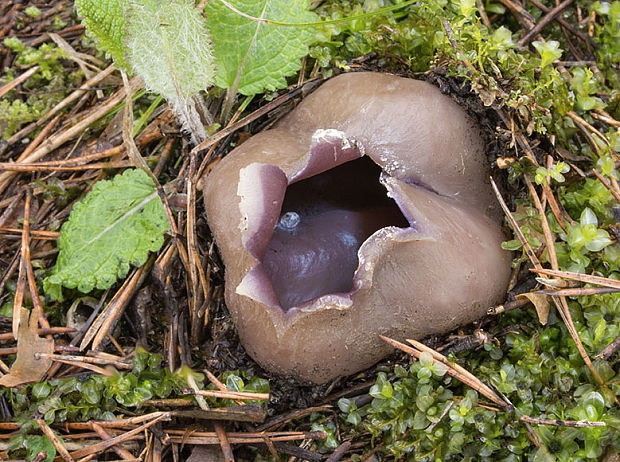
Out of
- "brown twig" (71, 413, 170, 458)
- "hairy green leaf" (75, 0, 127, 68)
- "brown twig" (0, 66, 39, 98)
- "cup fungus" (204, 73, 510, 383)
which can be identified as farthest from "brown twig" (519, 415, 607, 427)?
"brown twig" (0, 66, 39, 98)

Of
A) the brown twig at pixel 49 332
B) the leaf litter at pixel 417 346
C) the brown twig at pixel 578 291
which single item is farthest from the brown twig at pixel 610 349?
the brown twig at pixel 49 332

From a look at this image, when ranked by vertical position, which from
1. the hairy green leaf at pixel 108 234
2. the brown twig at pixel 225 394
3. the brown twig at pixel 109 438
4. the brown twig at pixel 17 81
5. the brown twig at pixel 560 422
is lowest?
the brown twig at pixel 109 438

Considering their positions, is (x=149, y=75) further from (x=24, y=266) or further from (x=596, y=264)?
(x=596, y=264)

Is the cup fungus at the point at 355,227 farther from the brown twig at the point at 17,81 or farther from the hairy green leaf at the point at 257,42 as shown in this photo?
the brown twig at the point at 17,81

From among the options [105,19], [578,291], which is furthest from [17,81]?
[578,291]

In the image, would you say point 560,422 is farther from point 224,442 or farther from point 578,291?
point 224,442

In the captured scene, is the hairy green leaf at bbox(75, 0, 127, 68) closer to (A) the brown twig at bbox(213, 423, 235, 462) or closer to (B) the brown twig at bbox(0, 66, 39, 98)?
(B) the brown twig at bbox(0, 66, 39, 98)
